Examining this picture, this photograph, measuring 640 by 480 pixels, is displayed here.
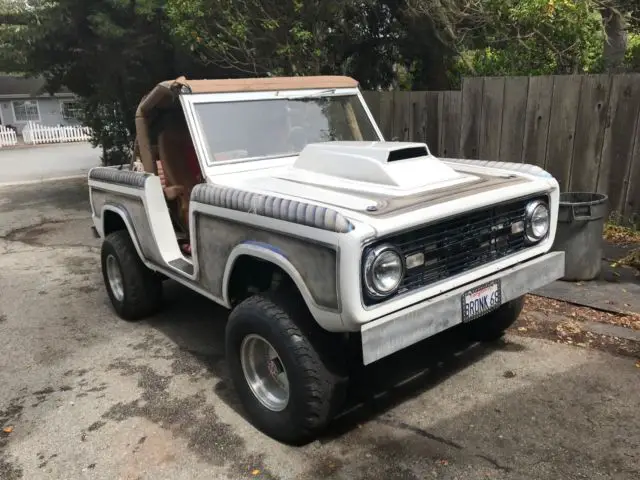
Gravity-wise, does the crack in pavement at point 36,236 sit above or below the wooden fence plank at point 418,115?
below

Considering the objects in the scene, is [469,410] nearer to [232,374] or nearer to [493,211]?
[493,211]

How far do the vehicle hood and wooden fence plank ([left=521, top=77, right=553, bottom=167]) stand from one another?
299 cm

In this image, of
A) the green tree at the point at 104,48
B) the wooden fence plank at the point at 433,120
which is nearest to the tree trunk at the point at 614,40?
the wooden fence plank at the point at 433,120

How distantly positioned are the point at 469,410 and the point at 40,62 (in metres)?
10.9

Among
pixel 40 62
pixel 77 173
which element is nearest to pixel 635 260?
pixel 40 62

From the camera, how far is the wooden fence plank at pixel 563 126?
6172 mm

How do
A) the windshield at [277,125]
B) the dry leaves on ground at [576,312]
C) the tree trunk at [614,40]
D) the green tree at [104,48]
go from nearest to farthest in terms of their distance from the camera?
the windshield at [277,125]
the dry leaves on ground at [576,312]
the tree trunk at [614,40]
the green tree at [104,48]

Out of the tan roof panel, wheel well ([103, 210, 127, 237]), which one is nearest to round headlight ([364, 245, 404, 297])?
the tan roof panel

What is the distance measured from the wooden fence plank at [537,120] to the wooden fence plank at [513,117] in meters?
0.06

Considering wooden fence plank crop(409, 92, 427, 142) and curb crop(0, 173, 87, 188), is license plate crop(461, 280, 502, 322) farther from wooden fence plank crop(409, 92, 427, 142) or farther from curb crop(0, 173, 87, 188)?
curb crop(0, 173, 87, 188)

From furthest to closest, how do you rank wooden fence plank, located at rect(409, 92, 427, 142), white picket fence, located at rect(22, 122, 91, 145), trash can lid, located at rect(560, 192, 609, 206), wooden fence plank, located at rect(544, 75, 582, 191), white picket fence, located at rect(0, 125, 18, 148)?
white picket fence, located at rect(22, 122, 91, 145)
white picket fence, located at rect(0, 125, 18, 148)
wooden fence plank, located at rect(409, 92, 427, 142)
wooden fence plank, located at rect(544, 75, 582, 191)
trash can lid, located at rect(560, 192, 609, 206)

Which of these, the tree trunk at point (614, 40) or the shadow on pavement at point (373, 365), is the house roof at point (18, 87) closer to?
the tree trunk at point (614, 40)

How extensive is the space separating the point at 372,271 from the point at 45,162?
2190 centimetres

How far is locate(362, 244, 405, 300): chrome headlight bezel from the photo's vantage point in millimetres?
2691
